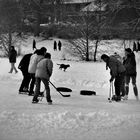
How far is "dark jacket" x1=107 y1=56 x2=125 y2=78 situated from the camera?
1057 cm

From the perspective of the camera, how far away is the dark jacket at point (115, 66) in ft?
34.7

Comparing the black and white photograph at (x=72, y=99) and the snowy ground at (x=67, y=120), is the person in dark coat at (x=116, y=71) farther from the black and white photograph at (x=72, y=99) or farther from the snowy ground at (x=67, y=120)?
Answer: the snowy ground at (x=67, y=120)

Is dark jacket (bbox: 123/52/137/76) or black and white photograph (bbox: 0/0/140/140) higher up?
dark jacket (bbox: 123/52/137/76)

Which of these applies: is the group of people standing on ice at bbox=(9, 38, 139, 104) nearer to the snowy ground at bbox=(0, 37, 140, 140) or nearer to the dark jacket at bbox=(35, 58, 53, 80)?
the dark jacket at bbox=(35, 58, 53, 80)

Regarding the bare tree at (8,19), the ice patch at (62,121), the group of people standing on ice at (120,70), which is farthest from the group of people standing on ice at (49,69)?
the bare tree at (8,19)

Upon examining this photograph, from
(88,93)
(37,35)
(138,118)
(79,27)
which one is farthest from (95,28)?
(138,118)

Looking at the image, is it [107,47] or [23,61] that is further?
[107,47]

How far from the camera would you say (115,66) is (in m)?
10.6

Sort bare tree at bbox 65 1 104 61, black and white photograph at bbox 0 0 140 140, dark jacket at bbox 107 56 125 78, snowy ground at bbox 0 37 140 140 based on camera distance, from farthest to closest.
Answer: bare tree at bbox 65 1 104 61
dark jacket at bbox 107 56 125 78
black and white photograph at bbox 0 0 140 140
snowy ground at bbox 0 37 140 140

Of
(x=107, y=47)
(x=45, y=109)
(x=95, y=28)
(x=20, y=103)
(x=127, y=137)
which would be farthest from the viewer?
(x=107, y=47)

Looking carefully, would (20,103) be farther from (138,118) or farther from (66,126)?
(138,118)

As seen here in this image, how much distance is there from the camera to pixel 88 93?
42.3ft

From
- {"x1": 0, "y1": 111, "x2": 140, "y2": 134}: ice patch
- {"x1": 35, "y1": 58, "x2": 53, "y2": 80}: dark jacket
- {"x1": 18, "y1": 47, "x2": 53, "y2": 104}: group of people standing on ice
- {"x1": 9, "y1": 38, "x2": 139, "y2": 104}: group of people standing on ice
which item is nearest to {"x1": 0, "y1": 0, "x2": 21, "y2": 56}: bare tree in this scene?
{"x1": 18, "y1": 47, "x2": 53, "y2": 104}: group of people standing on ice

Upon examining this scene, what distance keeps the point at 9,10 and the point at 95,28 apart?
18968 mm
